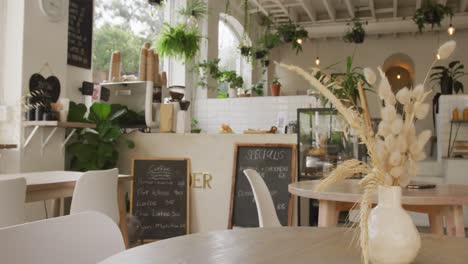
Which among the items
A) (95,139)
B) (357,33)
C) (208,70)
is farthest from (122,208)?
(357,33)

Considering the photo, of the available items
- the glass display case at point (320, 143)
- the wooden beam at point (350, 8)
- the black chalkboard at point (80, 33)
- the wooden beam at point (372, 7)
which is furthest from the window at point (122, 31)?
the wooden beam at point (372, 7)

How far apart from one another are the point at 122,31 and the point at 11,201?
3.94m

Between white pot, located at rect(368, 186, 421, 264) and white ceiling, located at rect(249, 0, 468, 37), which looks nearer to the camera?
white pot, located at rect(368, 186, 421, 264)

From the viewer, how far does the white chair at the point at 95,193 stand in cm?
270

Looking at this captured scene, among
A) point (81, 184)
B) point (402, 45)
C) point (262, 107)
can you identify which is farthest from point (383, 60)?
point (81, 184)

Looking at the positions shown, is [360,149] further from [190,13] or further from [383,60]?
[383,60]

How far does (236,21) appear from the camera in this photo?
31.1ft

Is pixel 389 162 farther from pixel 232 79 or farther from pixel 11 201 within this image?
pixel 232 79

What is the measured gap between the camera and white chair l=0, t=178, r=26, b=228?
2150mm

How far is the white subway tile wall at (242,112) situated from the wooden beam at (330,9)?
4.18 meters

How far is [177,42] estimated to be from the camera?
5898 mm

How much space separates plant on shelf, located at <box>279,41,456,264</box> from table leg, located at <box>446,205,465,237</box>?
5.12ft

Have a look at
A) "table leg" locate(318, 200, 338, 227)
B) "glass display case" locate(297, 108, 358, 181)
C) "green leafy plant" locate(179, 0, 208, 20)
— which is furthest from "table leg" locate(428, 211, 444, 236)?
"green leafy plant" locate(179, 0, 208, 20)

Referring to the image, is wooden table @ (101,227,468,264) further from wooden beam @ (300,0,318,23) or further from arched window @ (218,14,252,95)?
wooden beam @ (300,0,318,23)
